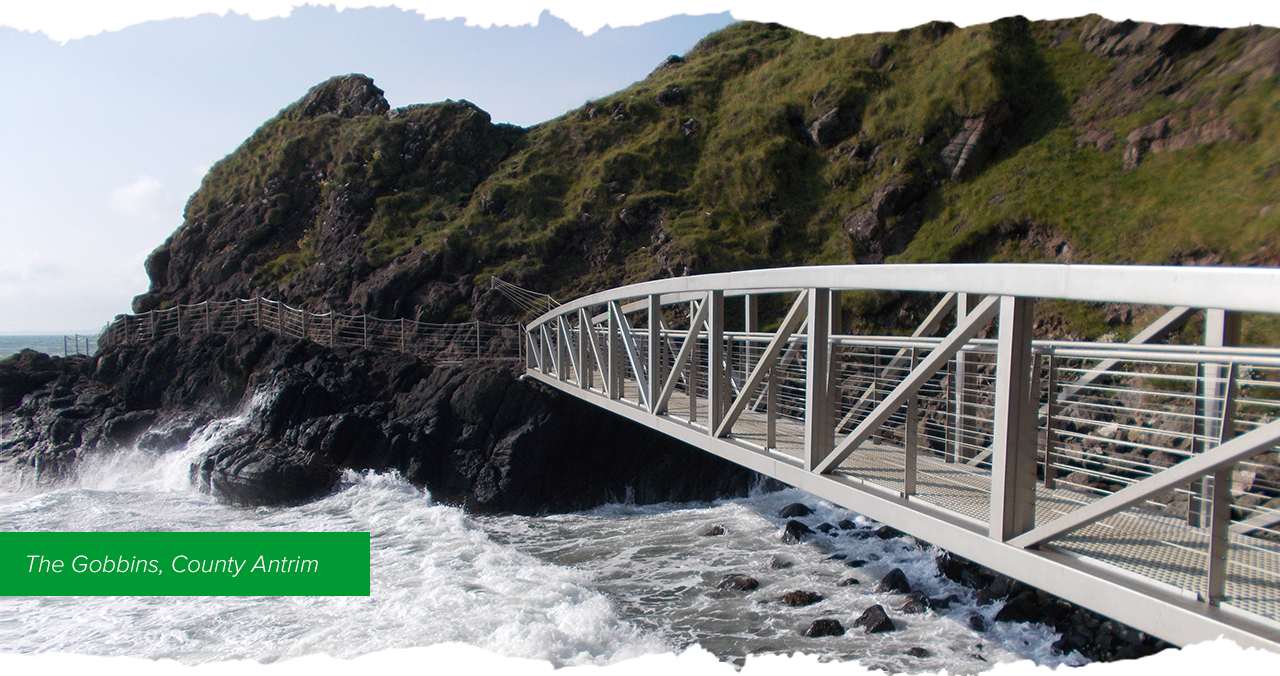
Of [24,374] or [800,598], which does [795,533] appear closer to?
[800,598]

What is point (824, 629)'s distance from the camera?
8.12 meters

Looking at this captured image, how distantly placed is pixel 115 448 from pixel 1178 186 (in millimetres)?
25636

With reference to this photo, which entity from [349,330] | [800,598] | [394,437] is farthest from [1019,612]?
[349,330]

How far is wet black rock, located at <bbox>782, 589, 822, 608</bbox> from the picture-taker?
8906 mm

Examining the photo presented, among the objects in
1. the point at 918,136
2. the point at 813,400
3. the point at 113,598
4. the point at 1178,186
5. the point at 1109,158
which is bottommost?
the point at 113,598

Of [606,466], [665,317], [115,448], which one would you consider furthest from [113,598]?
[665,317]

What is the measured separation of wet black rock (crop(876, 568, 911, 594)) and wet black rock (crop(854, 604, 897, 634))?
2.94 ft

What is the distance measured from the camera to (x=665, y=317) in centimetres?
1942

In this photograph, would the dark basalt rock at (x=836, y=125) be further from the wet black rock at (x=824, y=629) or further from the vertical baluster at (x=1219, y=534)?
the vertical baluster at (x=1219, y=534)

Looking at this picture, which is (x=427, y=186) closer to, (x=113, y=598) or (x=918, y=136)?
(x=918, y=136)

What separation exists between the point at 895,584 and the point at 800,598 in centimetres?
136

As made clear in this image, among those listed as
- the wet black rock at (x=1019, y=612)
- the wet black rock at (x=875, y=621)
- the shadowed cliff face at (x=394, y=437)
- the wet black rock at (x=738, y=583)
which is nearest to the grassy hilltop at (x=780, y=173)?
the shadowed cliff face at (x=394, y=437)

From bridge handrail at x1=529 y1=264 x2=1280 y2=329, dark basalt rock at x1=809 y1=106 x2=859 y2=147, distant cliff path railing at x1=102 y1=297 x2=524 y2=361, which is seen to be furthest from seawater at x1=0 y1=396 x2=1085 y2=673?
dark basalt rock at x1=809 y1=106 x2=859 y2=147

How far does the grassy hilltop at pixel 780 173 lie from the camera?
14.7 metres
